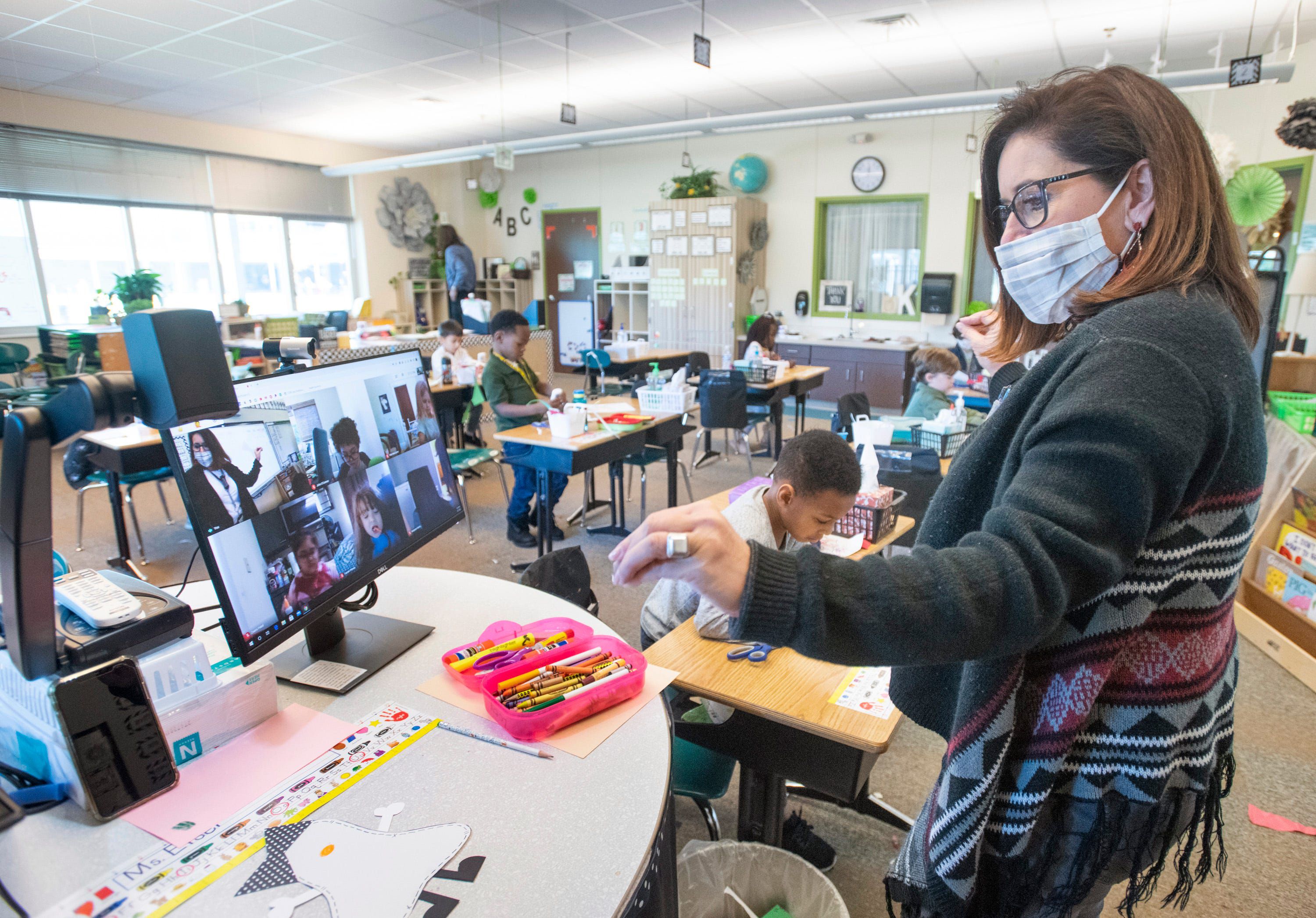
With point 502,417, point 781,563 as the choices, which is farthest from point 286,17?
point 781,563

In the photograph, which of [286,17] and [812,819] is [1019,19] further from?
[812,819]

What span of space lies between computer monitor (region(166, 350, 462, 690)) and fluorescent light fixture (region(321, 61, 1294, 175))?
3122mm

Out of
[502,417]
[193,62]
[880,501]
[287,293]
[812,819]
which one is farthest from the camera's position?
[287,293]

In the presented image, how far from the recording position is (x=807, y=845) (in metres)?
1.90

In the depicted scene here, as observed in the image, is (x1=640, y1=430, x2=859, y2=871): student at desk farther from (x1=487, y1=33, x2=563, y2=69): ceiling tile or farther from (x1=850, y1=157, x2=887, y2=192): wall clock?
(x1=850, y1=157, x2=887, y2=192): wall clock

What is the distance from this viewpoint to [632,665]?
1168 mm

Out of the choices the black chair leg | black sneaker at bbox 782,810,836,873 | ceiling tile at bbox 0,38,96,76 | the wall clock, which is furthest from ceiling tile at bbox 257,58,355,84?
black sneaker at bbox 782,810,836,873

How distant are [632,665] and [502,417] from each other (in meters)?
3.36

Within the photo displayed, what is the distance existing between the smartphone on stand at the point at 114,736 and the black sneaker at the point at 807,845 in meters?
1.48

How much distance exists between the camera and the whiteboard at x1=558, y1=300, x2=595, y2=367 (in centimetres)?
1054

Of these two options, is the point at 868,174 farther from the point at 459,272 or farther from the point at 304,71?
the point at 304,71

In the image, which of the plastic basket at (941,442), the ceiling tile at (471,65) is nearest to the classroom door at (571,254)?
the ceiling tile at (471,65)

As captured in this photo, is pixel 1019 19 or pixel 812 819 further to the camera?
pixel 1019 19

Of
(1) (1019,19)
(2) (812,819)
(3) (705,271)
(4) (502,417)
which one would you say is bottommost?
(2) (812,819)
